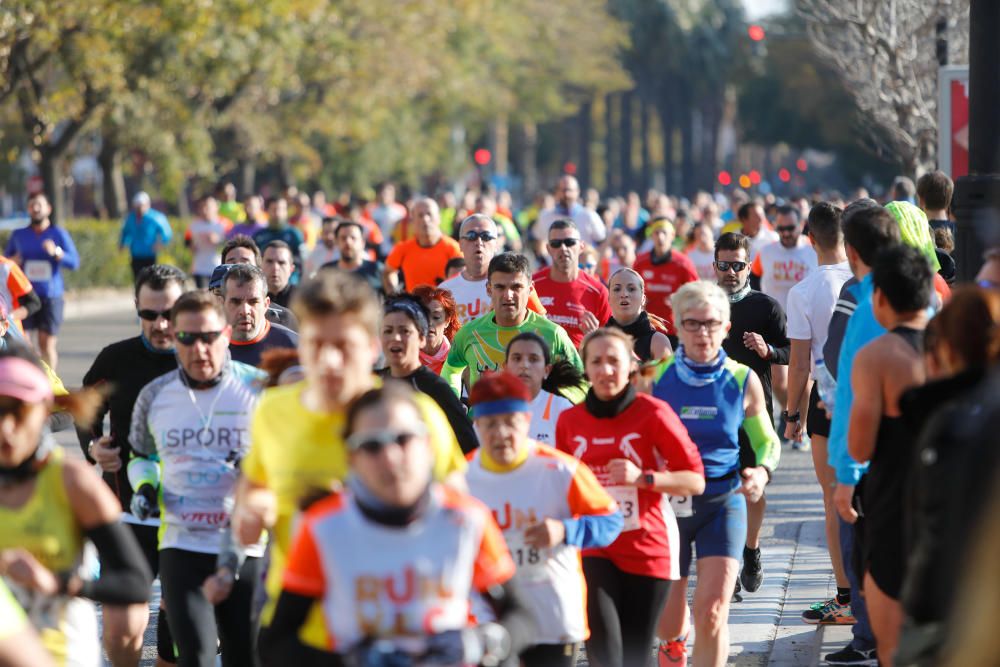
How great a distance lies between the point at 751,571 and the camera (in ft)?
29.8

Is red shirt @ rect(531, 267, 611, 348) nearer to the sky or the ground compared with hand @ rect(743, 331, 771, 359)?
nearer to the sky

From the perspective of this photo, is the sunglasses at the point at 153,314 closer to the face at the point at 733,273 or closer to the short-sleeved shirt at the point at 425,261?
the face at the point at 733,273

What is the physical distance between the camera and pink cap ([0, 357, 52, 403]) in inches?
186

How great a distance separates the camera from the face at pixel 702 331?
694cm

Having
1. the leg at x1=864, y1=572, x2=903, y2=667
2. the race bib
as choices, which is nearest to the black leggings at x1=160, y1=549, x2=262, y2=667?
the leg at x1=864, y1=572, x2=903, y2=667

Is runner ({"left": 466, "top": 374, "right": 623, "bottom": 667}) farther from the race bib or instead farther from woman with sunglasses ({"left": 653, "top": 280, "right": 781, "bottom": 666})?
the race bib

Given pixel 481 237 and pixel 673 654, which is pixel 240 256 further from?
pixel 673 654

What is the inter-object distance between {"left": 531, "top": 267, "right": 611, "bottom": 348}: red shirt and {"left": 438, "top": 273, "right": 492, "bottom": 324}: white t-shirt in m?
0.35

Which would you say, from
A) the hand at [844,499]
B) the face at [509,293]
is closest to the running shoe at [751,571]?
the face at [509,293]

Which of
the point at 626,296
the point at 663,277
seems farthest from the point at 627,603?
the point at 663,277

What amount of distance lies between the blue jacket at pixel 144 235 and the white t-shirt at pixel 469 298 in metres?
11.8

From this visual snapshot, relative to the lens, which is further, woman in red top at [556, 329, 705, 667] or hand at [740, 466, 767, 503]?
hand at [740, 466, 767, 503]

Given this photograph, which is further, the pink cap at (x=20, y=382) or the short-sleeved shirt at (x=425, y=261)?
the short-sleeved shirt at (x=425, y=261)

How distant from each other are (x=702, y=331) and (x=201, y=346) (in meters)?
1.97
